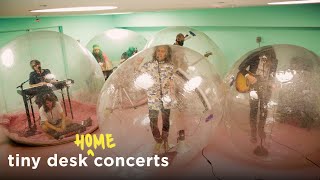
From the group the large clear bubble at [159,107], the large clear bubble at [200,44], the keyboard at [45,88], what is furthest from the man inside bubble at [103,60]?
the large clear bubble at [159,107]

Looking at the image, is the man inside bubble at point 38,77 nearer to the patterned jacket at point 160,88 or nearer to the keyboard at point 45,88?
the keyboard at point 45,88

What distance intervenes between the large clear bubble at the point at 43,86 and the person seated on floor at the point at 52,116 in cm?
5

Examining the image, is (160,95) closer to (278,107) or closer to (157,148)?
(157,148)

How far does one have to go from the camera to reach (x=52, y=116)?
3.17 m

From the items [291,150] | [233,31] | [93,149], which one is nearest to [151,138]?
[93,149]

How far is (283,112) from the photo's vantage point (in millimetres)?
2379

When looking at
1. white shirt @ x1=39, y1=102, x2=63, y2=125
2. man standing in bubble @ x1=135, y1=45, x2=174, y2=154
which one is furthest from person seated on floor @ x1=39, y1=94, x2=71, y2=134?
man standing in bubble @ x1=135, y1=45, x2=174, y2=154

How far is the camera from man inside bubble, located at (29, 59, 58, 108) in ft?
10.0

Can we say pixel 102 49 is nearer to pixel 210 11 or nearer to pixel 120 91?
pixel 210 11

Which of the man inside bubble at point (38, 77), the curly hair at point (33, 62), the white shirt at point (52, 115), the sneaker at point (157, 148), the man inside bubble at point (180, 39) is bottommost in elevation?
the sneaker at point (157, 148)

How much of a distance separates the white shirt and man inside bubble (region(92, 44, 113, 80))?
5.30ft

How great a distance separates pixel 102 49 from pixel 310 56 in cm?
343

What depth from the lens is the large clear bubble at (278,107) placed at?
2.38 metres

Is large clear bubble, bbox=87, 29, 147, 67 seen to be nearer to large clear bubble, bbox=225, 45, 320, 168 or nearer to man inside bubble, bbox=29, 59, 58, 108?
man inside bubble, bbox=29, 59, 58, 108
